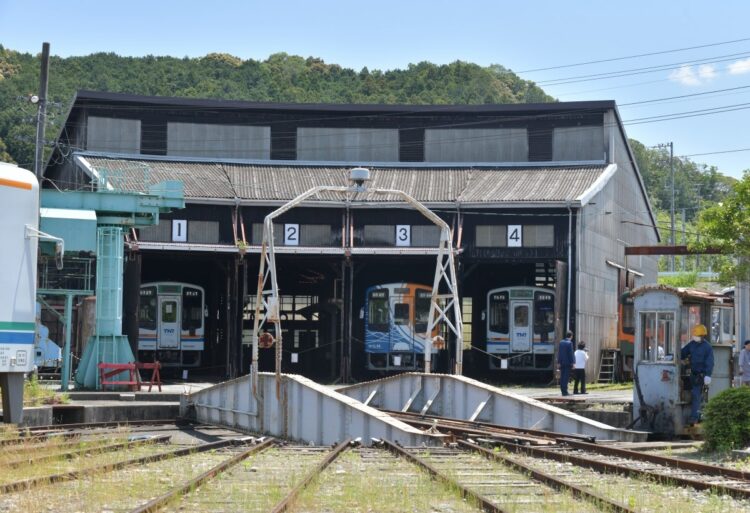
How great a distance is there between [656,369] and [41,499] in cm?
1390

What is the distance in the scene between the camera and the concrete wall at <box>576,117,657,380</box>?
41.7 m

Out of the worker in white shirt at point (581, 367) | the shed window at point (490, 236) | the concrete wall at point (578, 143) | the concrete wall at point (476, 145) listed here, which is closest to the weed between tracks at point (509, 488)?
the worker in white shirt at point (581, 367)

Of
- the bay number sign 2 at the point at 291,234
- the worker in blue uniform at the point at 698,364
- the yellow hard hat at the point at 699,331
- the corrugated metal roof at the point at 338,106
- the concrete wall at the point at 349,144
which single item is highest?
the corrugated metal roof at the point at 338,106

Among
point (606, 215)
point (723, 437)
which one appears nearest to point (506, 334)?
point (606, 215)

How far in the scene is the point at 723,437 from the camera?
17.3 m

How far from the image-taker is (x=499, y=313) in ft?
140

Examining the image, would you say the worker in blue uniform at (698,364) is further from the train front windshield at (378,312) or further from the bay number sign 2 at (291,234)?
the bay number sign 2 at (291,234)

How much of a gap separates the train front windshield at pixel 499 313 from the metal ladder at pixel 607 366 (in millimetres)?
4093

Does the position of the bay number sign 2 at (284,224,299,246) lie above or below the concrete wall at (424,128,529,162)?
below

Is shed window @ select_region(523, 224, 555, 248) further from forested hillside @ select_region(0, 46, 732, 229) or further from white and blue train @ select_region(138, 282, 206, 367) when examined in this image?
forested hillside @ select_region(0, 46, 732, 229)

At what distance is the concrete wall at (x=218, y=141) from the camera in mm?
47500

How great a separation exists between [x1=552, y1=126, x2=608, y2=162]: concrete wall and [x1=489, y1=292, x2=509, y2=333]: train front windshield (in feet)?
24.5

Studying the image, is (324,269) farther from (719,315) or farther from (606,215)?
(719,315)

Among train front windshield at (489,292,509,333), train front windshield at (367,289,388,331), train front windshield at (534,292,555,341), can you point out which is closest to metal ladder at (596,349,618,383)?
train front windshield at (534,292,555,341)
